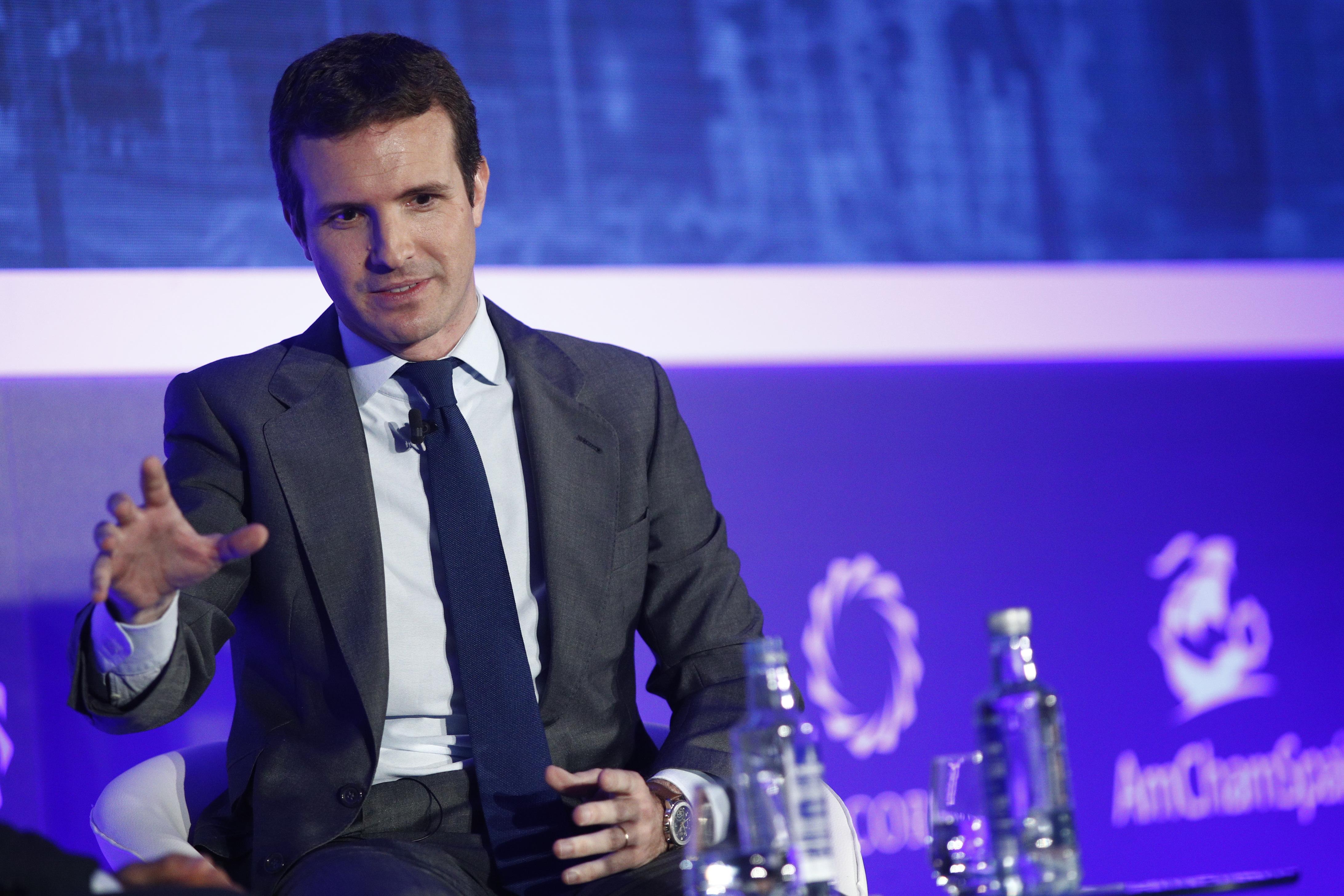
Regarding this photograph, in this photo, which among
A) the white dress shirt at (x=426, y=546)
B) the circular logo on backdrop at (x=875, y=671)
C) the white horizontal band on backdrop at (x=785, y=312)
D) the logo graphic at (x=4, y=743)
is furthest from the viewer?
the circular logo on backdrop at (x=875, y=671)

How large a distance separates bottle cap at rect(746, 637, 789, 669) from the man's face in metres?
0.78

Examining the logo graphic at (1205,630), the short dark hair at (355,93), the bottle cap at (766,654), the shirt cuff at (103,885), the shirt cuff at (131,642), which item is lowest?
the logo graphic at (1205,630)

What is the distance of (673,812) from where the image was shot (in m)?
1.69

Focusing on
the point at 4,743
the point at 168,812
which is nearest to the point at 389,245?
the point at 168,812

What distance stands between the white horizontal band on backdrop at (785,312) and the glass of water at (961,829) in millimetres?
1688

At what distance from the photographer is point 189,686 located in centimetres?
167

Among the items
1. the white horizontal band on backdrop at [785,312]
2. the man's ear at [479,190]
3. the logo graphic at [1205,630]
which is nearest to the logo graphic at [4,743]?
the white horizontal band on backdrop at [785,312]

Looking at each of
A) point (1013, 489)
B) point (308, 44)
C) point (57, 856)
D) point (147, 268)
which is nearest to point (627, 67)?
point (308, 44)

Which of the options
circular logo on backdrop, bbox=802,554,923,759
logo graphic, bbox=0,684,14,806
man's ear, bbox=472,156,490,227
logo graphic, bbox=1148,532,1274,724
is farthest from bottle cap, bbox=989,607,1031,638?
logo graphic, bbox=1148,532,1274,724

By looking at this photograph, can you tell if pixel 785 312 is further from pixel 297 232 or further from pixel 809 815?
pixel 809 815

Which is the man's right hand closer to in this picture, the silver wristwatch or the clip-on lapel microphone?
the clip-on lapel microphone

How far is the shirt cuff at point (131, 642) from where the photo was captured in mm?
1556

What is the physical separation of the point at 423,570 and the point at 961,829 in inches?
32.0

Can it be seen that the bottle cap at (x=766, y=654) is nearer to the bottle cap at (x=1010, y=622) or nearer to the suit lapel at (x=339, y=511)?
the bottle cap at (x=1010, y=622)
